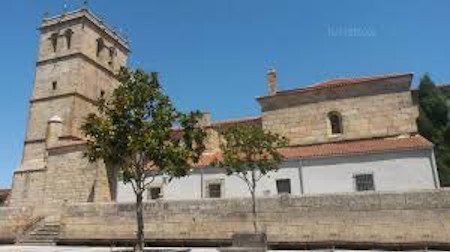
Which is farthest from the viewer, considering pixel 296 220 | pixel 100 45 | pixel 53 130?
pixel 100 45

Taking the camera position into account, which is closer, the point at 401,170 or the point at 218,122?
the point at 401,170

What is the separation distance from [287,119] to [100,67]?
19887 millimetres

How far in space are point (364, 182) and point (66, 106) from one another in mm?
25047

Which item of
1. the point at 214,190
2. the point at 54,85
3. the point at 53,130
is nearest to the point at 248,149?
the point at 214,190

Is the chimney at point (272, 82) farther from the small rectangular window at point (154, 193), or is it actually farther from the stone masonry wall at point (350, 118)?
the small rectangular window at point (154, 193)

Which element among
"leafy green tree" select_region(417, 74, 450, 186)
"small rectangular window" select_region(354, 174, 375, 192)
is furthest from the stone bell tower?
"leafy green tree" select_region(417, 74, 450, 186)

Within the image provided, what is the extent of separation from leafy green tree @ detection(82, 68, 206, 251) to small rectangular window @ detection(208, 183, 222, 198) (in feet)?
30.9

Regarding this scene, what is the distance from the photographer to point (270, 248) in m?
18.6

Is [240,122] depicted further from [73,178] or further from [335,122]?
[73,178]

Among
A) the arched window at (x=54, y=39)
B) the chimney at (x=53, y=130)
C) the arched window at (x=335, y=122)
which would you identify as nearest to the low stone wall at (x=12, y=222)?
the chimney at (x=53, y=130)

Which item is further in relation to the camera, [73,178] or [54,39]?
[54,39]

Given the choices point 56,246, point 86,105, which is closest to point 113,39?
point 86,105

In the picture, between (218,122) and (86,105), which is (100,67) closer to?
(86,105)

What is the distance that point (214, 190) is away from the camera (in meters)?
26.1
